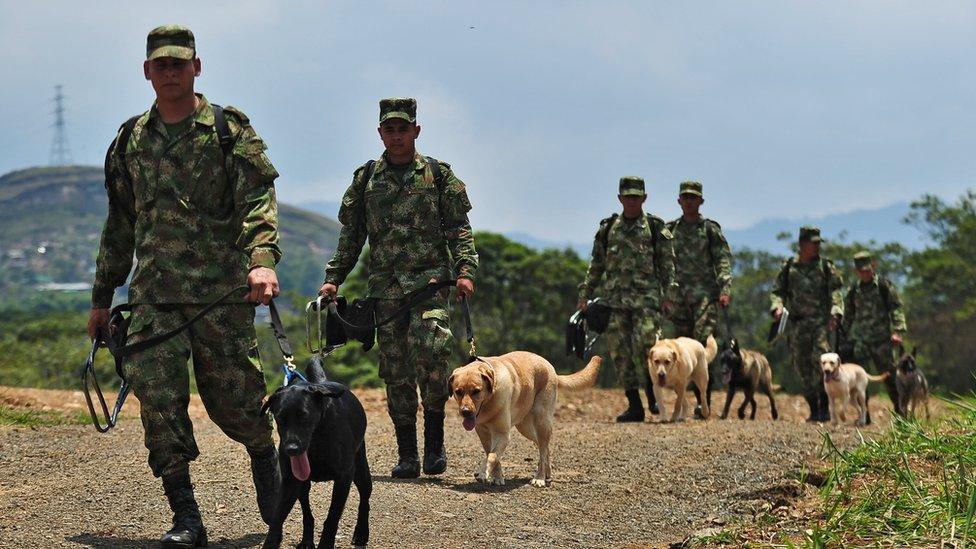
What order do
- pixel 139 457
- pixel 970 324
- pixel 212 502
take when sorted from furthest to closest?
pixel 970 324, pixel 139 457, pixel 212 502

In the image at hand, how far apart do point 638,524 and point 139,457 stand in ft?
12.8

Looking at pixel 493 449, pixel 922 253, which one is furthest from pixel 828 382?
pixel 922 253

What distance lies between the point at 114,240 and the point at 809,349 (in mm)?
11338

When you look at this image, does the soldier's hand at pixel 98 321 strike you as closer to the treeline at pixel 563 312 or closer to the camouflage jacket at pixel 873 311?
the camouflage jacket at pixel 873 311

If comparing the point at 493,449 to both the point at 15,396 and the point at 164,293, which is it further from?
the point at 15,396

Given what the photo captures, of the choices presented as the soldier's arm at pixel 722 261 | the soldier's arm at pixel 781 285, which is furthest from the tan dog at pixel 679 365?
the soldier's arm at pixel 781 285

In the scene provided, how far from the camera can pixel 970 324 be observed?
155 feet

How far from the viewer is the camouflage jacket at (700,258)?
14.7 meters

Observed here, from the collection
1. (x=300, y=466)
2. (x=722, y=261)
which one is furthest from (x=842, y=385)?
(x=300, y=466)

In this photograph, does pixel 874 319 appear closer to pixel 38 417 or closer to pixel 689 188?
pixel 689 188

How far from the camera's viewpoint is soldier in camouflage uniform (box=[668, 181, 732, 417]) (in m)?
14.7

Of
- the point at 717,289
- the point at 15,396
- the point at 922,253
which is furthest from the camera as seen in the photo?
the point at 922,253

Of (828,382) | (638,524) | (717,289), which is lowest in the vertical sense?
(638,524)

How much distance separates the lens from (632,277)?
44.4 feet
